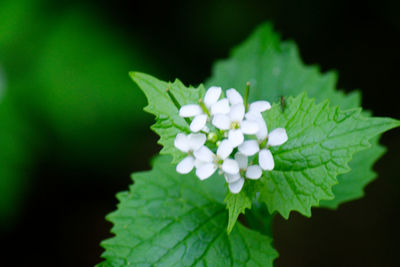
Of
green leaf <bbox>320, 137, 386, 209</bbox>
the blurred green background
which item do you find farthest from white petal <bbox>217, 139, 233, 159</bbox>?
the blurred green background

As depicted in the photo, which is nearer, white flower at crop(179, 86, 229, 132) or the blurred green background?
white flower at crop(179, 86, 229, 132)

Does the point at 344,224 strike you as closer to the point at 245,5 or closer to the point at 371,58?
the point at 371,58

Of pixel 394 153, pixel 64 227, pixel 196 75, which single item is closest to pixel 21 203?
pixel 64 227

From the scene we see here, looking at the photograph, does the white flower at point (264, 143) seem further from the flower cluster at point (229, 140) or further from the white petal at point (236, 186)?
the white petal at point (236, 186)

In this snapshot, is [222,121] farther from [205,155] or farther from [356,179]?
[356,179]

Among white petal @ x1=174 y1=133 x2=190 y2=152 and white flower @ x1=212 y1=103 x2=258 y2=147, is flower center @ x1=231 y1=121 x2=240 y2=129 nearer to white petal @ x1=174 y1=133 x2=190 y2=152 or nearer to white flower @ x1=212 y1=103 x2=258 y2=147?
white flower @ x1=212 y1=103 x2=258 y2=147

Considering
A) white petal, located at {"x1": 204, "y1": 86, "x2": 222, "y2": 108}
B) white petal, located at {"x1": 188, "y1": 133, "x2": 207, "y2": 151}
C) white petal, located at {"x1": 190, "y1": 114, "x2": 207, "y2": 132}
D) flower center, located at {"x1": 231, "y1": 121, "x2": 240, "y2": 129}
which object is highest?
white petal, located at {"x1": 204, "y1": 86, "x2": 222, "y2": 108}

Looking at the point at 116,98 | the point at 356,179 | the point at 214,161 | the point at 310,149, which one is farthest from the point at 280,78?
the point at 116,98
